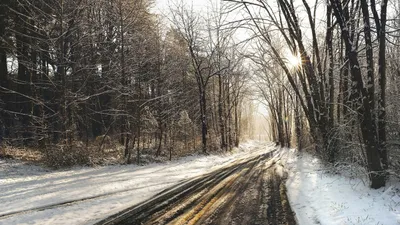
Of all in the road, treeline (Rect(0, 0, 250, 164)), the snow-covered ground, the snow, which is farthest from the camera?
treeline (Rect(0, 0, 250, 164))

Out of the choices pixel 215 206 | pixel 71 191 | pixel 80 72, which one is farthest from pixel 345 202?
pixel 80 72

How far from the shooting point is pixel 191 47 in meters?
28.8

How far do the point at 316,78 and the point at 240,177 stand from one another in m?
5.52

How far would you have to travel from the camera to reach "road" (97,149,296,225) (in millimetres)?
7188

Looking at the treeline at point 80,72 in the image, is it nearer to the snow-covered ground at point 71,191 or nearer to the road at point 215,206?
the snow-covered ground at point 71,191

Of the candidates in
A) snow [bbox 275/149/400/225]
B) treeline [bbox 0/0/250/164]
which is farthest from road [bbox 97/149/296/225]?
treeline [bbox 0/0/250/164]

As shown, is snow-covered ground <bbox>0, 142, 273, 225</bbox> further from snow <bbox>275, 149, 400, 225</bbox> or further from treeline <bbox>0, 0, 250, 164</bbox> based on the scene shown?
snow <bbox>275, 149, 400, 225</bbox>

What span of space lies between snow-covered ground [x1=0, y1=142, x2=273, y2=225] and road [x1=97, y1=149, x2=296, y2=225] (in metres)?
0.75

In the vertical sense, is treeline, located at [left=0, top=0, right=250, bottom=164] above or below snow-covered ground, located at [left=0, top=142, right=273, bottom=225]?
above


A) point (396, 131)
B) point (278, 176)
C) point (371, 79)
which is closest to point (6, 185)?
point (278, 176)

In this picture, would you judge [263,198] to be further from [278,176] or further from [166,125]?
[166,125]

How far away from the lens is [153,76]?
22234 mm

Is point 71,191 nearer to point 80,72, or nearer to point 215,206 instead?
point 215,206

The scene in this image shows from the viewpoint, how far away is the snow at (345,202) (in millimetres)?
6559
